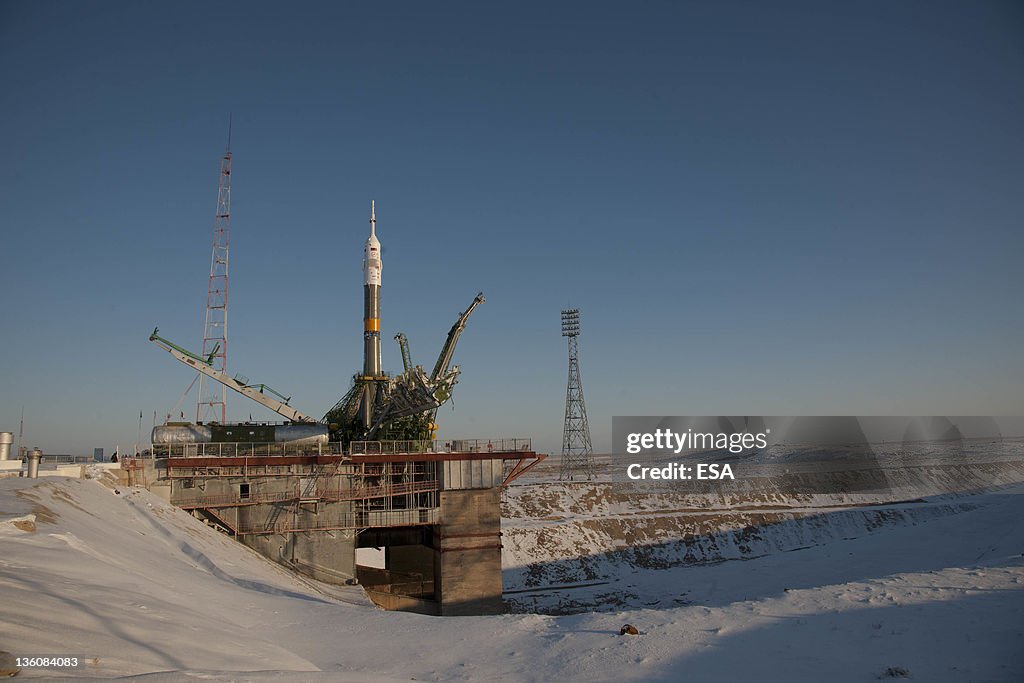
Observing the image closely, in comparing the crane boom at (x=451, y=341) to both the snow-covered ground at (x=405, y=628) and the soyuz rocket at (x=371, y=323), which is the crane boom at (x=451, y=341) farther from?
the snow-covered ground at (x=405, y=628)

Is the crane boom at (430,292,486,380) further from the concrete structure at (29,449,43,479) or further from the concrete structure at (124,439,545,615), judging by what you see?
the concrete structure at (29,449,43,479)

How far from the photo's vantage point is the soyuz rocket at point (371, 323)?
5453 cm

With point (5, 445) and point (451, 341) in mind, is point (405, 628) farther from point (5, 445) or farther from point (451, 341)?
point (451, 341)

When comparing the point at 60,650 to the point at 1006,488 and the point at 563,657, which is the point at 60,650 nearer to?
the point at 563,657

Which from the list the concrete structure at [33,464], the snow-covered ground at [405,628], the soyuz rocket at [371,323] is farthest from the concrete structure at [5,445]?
the soyuz rocket at [371,323]

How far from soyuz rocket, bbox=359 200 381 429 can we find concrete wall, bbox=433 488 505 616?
522 inches

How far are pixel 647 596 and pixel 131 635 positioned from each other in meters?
44.8

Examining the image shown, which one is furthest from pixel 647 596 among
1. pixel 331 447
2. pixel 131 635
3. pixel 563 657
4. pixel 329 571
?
pixel 131 635

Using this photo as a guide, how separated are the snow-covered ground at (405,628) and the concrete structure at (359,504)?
533 inches

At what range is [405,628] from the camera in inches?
742

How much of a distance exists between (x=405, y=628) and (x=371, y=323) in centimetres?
3984

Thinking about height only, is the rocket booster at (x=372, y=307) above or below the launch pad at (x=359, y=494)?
above

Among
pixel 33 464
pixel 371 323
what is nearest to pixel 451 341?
pixel 371 323

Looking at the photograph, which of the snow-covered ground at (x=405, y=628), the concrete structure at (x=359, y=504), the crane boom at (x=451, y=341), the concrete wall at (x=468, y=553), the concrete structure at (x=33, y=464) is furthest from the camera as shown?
the crane boom at (x=451, y=341)
